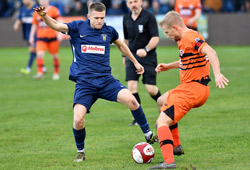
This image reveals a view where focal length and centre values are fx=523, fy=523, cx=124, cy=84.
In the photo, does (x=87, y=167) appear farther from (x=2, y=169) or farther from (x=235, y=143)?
(x=235, y=143)

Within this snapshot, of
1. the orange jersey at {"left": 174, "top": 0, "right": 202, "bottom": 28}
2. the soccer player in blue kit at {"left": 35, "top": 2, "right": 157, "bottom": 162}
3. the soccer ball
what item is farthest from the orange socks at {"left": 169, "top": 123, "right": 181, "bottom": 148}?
the orange jersey at {"left": 174, "top": 0, "right": 202, "bottom": 28}

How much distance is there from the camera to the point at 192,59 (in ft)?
20.7

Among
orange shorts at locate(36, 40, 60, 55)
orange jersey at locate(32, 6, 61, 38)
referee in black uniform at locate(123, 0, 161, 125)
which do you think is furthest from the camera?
orange shorts at locate(36, 40, 60, 55)

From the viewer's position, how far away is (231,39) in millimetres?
25469

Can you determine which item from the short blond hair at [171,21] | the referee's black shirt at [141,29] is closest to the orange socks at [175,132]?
the short blond hair at [171,21]

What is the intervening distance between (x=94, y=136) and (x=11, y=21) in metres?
20.7

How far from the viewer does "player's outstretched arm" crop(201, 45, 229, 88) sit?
5.64 m

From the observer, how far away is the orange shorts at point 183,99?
614 cm

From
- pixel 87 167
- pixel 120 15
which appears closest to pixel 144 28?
pixel 87 167

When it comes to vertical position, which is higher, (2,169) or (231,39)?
(2,169)

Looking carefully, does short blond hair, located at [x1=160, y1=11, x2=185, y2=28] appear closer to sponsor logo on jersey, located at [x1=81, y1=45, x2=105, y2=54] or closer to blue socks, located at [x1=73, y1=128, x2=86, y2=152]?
sponsor logo on jersey, located at [x1=81, y1=45, x2=105, y2=54]

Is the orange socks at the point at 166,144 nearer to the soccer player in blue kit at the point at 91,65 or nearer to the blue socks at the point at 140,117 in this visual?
the soccer player in blue kit at the point at 91,65

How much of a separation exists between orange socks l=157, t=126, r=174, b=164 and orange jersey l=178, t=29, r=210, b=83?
710mm

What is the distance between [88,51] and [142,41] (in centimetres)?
258
